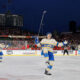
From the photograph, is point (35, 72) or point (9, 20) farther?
point (9, 20)

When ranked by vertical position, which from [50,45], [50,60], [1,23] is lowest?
[50,60]

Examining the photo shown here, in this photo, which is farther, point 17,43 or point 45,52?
point 17,43

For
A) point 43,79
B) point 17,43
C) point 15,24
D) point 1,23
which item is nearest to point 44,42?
point 43,79

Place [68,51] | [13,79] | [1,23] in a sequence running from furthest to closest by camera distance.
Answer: [1,23] → [68,51] → [13,79]

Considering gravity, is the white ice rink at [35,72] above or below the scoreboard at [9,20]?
below

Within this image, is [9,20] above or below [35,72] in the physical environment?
above

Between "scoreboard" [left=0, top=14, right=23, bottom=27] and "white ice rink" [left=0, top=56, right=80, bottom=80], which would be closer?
"white ice rink" [left=0, top=56, right=80, bottom=80]

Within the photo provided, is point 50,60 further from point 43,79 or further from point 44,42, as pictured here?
point 43,79

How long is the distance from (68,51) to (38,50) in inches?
154

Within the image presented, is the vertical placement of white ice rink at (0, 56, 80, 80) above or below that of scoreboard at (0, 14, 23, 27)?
below

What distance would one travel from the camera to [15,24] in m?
68.1

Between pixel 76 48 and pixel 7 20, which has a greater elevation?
pixel 7 20

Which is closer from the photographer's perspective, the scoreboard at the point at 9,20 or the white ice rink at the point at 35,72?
the white ice rink at the point at 35,72

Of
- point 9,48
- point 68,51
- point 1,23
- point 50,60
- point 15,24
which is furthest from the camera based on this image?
point 15,24
